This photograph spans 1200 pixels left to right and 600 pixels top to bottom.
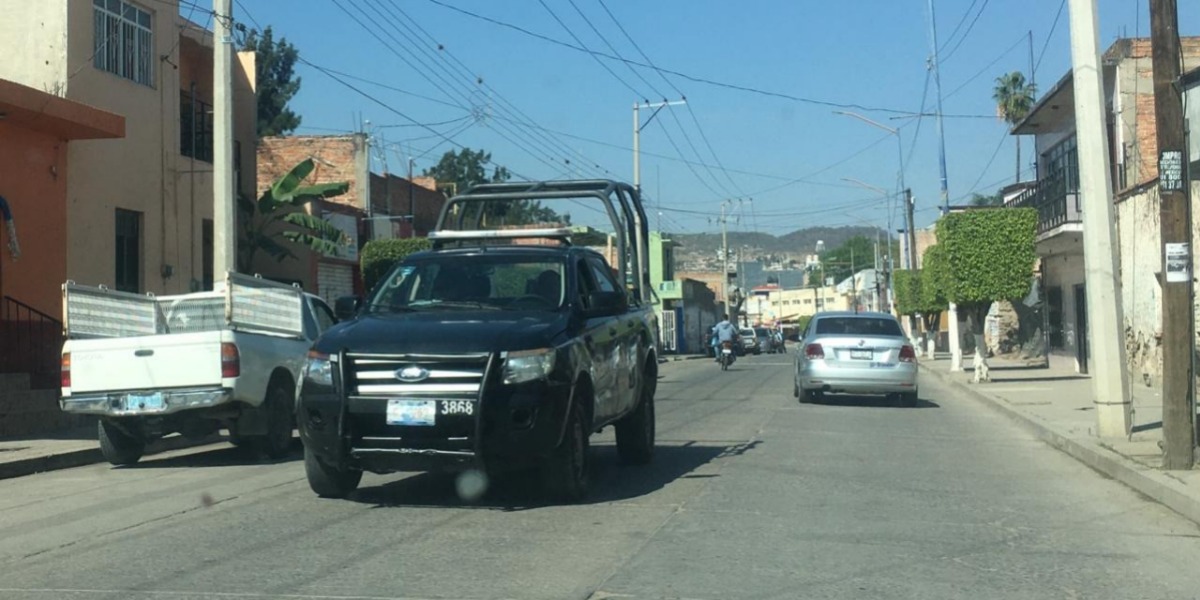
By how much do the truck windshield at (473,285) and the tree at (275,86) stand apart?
5774cm

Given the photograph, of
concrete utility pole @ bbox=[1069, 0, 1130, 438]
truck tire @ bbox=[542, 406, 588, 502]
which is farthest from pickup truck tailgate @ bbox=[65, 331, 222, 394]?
concrete utility pole @ bbox=[1069, 0, 1130, 438]

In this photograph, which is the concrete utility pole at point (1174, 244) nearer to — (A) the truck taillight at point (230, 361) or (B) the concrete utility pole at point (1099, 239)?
(B) the concrete utility pole at point (1099, 239)

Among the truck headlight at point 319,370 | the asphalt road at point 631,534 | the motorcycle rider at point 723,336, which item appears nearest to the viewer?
the asphalt road at point 631,534

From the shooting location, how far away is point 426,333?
29.9 ft

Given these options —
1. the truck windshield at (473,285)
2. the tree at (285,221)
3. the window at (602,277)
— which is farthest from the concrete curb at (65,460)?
the tree at (285,221)

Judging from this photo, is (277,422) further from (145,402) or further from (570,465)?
(570,465)

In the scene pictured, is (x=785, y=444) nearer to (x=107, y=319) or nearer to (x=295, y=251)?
(x=107, y=319)

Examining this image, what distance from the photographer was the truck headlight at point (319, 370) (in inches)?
358

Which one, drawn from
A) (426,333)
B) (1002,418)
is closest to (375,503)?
(426,333)

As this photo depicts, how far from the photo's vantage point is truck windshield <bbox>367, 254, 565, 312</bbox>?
10211 millimetres

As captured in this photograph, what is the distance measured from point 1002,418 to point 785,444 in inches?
272

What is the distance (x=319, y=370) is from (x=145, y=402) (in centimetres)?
487

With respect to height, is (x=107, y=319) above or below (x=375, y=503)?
above

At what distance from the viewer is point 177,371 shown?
13203 millimetres
